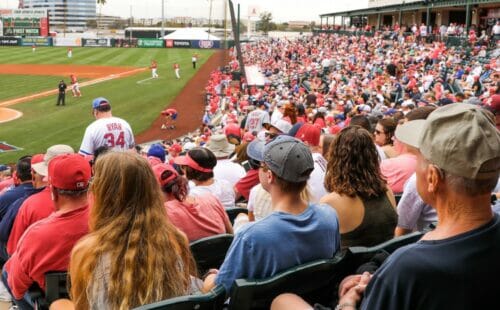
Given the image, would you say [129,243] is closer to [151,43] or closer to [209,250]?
[209,250]

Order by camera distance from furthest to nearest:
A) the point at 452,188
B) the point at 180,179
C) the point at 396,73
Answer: the point at 396,73 → the point at 180,179 → the point at 452,188

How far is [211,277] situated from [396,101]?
14901 millimetres

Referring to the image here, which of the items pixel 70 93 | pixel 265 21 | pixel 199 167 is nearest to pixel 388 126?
pixel 199 167

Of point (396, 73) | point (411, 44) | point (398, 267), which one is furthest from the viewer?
point (411, 44)

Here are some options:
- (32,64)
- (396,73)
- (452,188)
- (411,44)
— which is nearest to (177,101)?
(396,73)

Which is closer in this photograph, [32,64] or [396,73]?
[396,73]

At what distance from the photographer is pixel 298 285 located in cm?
270

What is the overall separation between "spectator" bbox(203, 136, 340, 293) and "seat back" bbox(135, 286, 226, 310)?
0.08 metres

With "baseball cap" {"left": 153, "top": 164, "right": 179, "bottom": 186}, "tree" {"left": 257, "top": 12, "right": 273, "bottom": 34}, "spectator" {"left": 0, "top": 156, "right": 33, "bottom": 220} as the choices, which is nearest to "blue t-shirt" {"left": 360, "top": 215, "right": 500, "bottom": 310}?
"baseball cap" {"left": 153, "top": 164, "right": 179, "bottom": 186}

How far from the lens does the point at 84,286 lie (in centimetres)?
261

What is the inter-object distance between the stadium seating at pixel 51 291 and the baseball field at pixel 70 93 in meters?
12.8

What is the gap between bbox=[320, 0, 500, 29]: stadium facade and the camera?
3170 centimetres

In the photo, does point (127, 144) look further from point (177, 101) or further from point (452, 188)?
point (177, 101)

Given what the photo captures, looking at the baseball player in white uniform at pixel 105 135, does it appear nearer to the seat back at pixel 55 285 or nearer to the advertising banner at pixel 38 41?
the seat back at pixel 55 285
